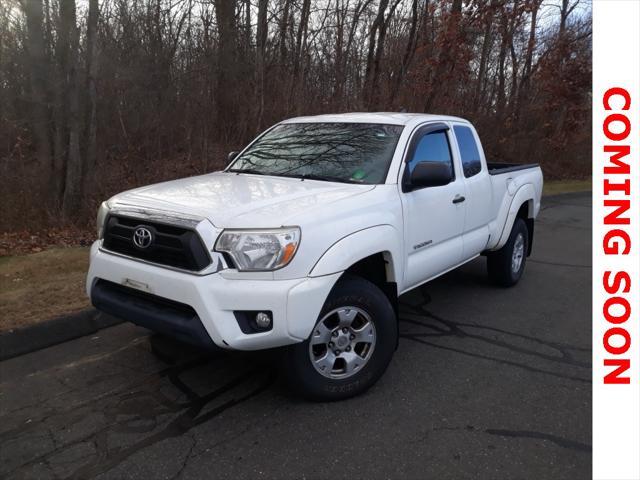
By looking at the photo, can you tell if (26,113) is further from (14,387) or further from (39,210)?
(14,387)

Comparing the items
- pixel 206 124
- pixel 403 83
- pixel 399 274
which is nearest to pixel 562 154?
pixel 403 83

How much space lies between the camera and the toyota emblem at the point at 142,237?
3404 millimetres

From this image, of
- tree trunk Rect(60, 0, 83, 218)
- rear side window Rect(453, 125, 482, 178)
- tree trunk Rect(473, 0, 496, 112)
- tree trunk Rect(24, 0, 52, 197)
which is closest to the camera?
rear side window Rect(453, 125, 482, 178)

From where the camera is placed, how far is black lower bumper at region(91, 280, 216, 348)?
10.3 feet

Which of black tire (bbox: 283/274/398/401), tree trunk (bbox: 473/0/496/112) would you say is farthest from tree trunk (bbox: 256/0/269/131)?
black tire (bbox: 283/274/398/401)

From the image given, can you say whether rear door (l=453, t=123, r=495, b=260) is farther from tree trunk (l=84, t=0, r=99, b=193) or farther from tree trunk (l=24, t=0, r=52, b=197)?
tree trunk (l=24, t=0, r=52, b=197)

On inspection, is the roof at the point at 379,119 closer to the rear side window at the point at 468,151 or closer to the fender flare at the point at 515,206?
the rear side window at the point at 468,151

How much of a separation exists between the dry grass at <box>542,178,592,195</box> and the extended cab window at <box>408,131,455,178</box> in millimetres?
11955

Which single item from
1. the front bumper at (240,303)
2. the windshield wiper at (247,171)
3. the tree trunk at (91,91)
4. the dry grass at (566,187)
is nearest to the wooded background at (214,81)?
the tree trunk at (91,91)

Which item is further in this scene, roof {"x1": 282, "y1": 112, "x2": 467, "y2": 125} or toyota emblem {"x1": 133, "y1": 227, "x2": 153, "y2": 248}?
roof {"x1": 282, "y1": 112, "x2": 467, "y2": 125}

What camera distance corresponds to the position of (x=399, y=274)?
3.99 meters

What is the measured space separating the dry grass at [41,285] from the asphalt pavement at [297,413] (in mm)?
471

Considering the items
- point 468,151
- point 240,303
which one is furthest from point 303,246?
point 468,151

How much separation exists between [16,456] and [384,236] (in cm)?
260
